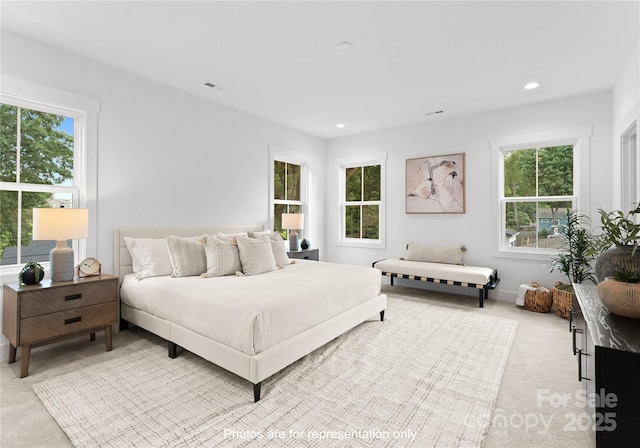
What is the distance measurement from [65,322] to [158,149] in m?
2.02

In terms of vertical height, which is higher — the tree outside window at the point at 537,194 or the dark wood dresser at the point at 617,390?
the tree outside window at the point at 537,194

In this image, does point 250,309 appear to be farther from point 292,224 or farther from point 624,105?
point 624,105

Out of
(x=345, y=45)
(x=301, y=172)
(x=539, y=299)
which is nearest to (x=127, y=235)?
(x=345, y=45)

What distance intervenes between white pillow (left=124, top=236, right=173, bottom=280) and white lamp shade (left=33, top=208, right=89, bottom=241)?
0.61 meters

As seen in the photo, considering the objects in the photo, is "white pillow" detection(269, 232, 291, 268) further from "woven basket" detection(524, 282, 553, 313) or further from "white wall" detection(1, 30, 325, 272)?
"woven basket" detection(524, 282, 553, 313)

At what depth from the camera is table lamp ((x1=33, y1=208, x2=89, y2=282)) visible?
2508 millimetres

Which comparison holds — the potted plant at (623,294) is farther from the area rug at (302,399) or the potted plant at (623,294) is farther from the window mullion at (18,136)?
the window mullion at (18,136)

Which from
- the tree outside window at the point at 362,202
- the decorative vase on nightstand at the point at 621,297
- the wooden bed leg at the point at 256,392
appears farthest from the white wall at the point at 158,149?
the decorative vase on nightstand at the point at 621,297

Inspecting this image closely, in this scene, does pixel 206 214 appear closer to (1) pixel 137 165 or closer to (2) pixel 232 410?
(1) pixel 137 165

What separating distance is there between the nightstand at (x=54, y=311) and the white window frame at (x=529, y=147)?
188 inches

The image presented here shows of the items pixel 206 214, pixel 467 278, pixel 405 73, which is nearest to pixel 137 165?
pixel 206 214

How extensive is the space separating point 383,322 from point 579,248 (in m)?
2.46

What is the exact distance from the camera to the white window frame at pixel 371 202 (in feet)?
18.7

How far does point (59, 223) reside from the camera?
8.42 feet
